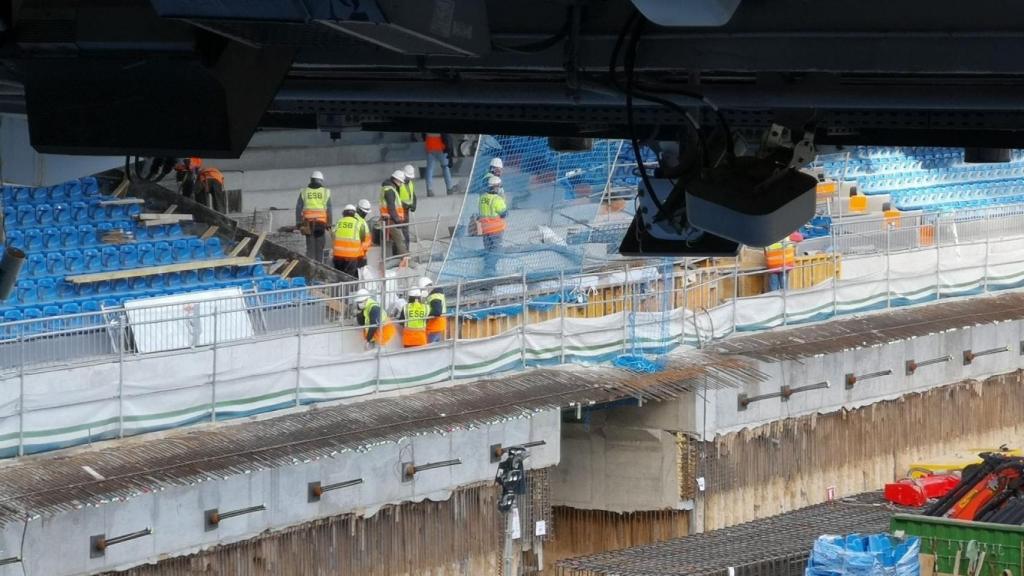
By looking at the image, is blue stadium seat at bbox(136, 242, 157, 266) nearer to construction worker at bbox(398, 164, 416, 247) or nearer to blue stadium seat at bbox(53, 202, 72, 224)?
blue stadium seat at bbox(53, 202, 72, 224)

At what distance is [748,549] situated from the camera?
19094mm

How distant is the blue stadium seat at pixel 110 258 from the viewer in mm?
21625

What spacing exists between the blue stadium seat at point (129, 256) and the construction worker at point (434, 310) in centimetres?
379

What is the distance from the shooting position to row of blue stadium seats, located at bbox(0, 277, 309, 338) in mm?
18172

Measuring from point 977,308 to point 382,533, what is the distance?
43.6 ft

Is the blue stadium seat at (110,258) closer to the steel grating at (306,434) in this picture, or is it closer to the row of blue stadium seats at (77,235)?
the row of blue stadium seats at (77,235)

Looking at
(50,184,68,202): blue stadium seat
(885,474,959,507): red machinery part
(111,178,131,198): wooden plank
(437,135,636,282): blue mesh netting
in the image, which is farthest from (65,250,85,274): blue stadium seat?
(885,474,959,507): red machinery part

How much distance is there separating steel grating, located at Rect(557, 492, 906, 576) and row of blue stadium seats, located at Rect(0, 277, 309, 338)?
169 inches

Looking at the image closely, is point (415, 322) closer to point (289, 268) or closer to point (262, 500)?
point (262, 500)

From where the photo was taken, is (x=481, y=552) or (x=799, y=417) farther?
(x=799, y=417)

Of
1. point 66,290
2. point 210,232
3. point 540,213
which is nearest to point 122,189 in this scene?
point 210,232

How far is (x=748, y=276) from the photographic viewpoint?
27.3 meters

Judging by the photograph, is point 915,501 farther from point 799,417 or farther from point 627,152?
point 627,152

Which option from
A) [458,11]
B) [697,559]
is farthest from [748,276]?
[458,11]
